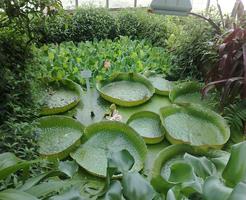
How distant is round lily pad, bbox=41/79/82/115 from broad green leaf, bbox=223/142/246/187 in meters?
2.12

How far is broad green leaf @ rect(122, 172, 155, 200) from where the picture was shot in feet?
2.81

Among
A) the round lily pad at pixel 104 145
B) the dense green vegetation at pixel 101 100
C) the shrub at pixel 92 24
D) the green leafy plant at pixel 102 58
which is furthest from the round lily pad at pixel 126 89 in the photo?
the shrub at pixel 92 24

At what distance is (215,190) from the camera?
0.83m

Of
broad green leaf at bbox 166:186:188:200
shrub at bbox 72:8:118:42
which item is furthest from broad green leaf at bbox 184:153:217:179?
shrub at bbox 72:8:118:42

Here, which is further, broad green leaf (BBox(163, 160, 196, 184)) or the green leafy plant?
the green leafy plant

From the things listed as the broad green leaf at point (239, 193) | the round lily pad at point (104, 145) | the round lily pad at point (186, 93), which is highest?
the broad green leaf at point (239, 193)

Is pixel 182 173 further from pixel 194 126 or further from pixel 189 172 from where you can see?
pixel 194 126

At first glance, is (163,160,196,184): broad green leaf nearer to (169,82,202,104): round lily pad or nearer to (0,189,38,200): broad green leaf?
(0,189,38,200): broad green leaf

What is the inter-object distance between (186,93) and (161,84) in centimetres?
30

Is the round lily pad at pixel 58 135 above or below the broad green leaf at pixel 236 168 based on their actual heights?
below

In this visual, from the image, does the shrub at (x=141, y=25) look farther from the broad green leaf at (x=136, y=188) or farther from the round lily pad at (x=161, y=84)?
the broad green leaf at (x=136, y=188)

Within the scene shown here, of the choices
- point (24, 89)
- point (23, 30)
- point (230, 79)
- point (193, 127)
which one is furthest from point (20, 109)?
point (230, 79)

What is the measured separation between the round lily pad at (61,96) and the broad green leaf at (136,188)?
6.61 ft

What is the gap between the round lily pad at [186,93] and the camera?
10.3 feet
